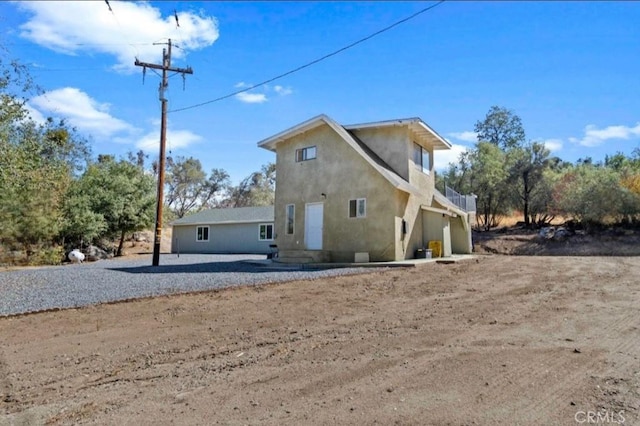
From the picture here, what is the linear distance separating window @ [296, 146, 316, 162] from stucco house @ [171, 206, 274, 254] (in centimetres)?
1034

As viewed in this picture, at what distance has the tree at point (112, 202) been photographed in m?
24.0

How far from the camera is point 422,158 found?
55.2 ft

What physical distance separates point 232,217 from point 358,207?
16021 millimetres

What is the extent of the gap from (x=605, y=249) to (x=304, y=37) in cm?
2077

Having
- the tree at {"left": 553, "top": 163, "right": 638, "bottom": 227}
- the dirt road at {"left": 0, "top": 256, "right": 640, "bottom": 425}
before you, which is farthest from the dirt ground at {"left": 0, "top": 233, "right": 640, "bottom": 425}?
the tree at {"left": 553, "top": 163, "right": 638, "bottom": 227}

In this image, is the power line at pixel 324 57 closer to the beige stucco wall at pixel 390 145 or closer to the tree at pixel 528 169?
the beige stucco wall at pixel 390 145

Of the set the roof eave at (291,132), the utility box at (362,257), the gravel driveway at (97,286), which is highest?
the roof eave at (291,132)

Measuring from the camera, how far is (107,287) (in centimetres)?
881

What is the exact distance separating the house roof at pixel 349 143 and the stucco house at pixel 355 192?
0.04m

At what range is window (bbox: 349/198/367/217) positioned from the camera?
1398 centimetres

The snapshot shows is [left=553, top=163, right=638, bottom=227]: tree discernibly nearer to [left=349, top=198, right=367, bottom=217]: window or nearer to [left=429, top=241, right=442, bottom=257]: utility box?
[left=429, top=241, right=442, bottom=257]: utility box

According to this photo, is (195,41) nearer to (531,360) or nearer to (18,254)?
(531,360)

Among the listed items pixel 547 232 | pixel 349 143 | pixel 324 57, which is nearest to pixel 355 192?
pixel 349 143

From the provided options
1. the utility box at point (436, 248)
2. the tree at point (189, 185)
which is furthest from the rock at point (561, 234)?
the tree at point (189, 185)
